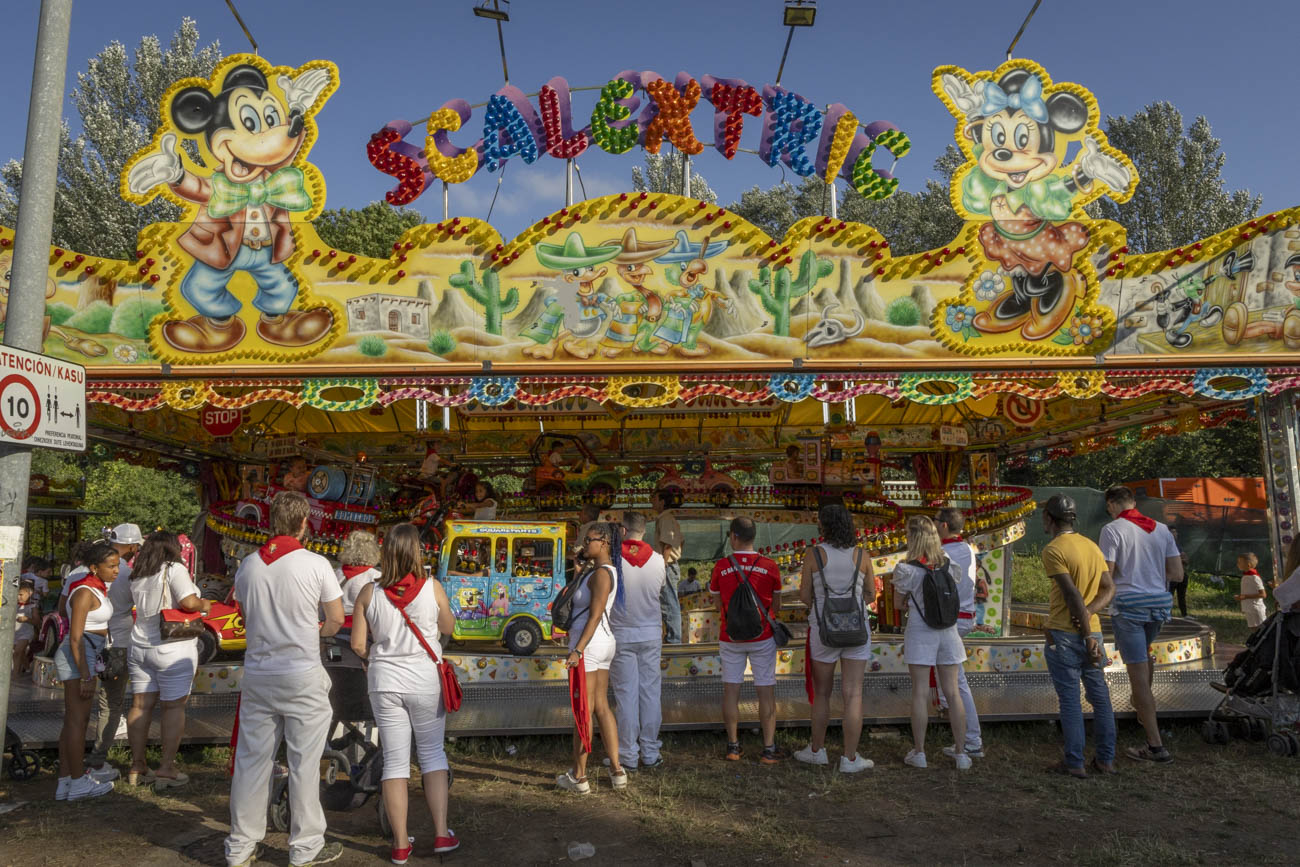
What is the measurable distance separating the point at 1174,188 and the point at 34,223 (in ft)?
110

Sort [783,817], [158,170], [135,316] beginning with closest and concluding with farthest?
[783,817]
[158,170]
[135,316]

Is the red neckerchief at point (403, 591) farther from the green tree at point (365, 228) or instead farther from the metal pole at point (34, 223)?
the green tree at point (365, 228)

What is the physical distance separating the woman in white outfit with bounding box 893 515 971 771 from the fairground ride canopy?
116 inches

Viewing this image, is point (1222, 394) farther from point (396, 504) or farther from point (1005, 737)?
point (396, 504)

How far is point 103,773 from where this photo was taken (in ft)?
20.0

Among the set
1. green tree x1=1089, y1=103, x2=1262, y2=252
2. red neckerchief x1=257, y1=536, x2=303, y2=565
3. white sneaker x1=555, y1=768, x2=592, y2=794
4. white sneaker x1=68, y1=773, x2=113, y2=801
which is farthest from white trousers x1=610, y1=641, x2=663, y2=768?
green tree x1=1089, y1=103, x2=1262, y2=252

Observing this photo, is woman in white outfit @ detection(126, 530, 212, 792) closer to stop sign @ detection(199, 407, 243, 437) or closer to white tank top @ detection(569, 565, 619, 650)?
white tank top @ detection(569, 565, 619, 650)

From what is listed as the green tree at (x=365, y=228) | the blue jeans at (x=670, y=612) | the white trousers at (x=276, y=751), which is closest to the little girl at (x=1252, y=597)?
the blue jeans at (x=670, y=612)

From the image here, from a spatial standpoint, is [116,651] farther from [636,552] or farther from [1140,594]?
[1140,594]

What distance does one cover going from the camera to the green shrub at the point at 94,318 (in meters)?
8.75

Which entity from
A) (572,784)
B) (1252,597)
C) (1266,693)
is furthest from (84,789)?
(1252,597)

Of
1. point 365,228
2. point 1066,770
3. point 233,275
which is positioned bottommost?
point 1066,770

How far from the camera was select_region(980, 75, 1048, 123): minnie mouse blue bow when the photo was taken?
9000mm

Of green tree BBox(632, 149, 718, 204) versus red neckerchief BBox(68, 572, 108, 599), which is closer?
red neckerchief BBox(68, 572, 108, 599)
